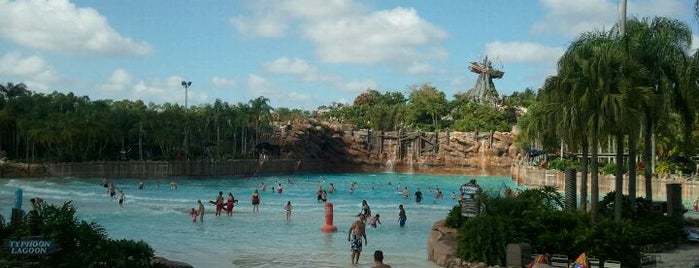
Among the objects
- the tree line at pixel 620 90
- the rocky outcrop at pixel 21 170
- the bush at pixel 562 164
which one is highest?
the tree line at pixel 620 90

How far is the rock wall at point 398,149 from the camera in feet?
404

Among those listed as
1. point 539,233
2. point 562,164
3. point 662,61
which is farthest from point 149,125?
point 539,233

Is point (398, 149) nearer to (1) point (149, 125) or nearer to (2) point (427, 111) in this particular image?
(2) point (427, 111)

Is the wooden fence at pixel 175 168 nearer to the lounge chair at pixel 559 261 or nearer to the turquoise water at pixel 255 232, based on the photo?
the turquoise water at pixel 255 232

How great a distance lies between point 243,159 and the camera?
111 metres

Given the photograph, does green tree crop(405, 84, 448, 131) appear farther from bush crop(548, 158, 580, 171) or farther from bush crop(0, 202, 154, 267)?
bush crop(0, 202, 154, 267)

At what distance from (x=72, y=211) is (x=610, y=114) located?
15175 millimetres

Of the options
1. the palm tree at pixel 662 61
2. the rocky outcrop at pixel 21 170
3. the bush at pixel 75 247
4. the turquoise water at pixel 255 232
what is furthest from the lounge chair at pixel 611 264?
the rocky outcrop at pixel 21 170

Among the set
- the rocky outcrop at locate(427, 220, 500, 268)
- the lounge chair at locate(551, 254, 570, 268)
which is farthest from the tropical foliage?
the lounge chair at locate(551, 254, 570, 268)

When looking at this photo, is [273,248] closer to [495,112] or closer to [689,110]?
[689,110]

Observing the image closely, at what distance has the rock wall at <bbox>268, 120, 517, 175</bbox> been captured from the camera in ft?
404

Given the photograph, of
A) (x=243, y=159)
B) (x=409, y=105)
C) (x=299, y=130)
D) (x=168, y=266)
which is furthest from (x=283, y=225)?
(x=409, y=105)

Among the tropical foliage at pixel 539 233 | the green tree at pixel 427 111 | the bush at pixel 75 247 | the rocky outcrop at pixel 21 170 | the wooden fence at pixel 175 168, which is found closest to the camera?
the bush at pixel 75 247

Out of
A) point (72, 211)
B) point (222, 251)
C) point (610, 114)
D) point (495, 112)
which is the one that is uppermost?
point (495, 112)
